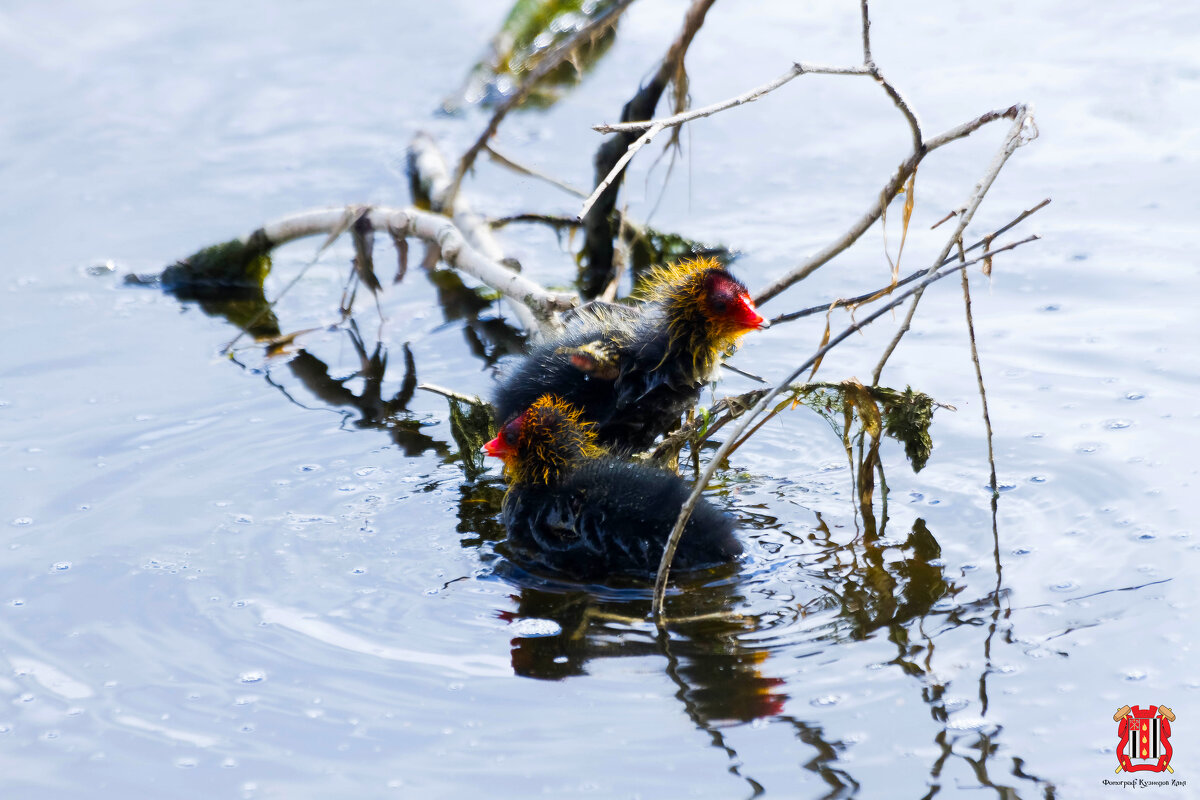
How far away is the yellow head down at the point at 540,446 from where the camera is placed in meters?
4.46

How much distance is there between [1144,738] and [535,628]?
1807 millimetres

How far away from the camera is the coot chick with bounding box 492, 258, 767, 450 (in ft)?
15.6

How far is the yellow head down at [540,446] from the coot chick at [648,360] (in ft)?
1.07

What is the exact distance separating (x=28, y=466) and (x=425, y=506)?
174cm

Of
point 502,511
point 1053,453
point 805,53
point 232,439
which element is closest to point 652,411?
point 502,511

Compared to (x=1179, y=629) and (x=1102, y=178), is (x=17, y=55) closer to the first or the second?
(x=1102, y=178)

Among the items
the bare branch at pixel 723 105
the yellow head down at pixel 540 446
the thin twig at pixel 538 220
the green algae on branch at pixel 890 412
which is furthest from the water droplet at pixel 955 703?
the thin twig at pixel 538 220

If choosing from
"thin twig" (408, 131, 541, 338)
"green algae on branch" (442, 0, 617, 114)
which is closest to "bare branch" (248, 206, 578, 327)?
"thin twig" (408, 131, 541, 338)

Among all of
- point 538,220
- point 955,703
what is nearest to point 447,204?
point 538,220

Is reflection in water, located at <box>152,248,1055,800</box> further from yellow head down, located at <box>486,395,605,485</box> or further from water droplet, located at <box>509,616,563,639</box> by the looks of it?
A: yellow head down, located at <box>486,395,605,485</box>

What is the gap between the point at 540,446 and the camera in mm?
4461

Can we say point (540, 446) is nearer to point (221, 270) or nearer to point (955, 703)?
point (955, 703)

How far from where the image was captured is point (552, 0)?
9289mm

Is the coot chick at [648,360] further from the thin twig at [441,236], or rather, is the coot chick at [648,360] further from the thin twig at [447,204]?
the thin twig at [447,204]
